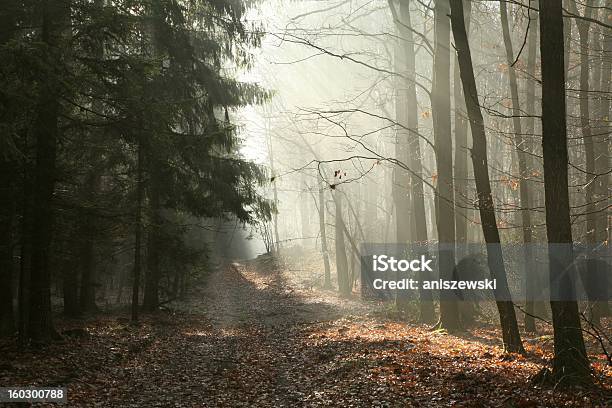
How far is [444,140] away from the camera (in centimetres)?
1386

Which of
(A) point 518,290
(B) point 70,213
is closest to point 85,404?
(B) point 70,213

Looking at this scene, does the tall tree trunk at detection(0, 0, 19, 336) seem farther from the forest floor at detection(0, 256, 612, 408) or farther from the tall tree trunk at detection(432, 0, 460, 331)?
the tall tree trunk at detection(432, 0, 460, 331)

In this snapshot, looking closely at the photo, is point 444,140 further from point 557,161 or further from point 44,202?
point 44,202

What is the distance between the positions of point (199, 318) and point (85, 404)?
1180 cm

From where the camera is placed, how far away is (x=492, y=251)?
970 cm

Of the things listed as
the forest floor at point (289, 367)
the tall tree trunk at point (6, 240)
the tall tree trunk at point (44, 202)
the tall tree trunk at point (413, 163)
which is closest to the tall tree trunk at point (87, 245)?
the tall tree trunk at point (44, 202)

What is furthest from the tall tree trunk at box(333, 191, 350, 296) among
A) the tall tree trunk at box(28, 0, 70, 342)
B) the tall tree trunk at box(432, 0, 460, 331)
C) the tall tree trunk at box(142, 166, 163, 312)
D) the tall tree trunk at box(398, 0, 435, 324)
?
the tall tree trunk at box(28, 0, 70, 342)

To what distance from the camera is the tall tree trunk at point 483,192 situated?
9.48 m

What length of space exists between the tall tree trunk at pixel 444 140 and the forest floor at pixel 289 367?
2.65ft

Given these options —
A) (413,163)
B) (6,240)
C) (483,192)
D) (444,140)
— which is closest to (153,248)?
(6,240)

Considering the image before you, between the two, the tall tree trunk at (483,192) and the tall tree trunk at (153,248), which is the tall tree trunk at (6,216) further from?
the tall tree trunk at (483,192)

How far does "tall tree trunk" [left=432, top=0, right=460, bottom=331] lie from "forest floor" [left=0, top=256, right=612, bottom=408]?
31.8 inches

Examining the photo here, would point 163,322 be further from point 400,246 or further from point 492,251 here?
point 492,251

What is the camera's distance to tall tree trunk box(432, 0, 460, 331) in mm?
13766
